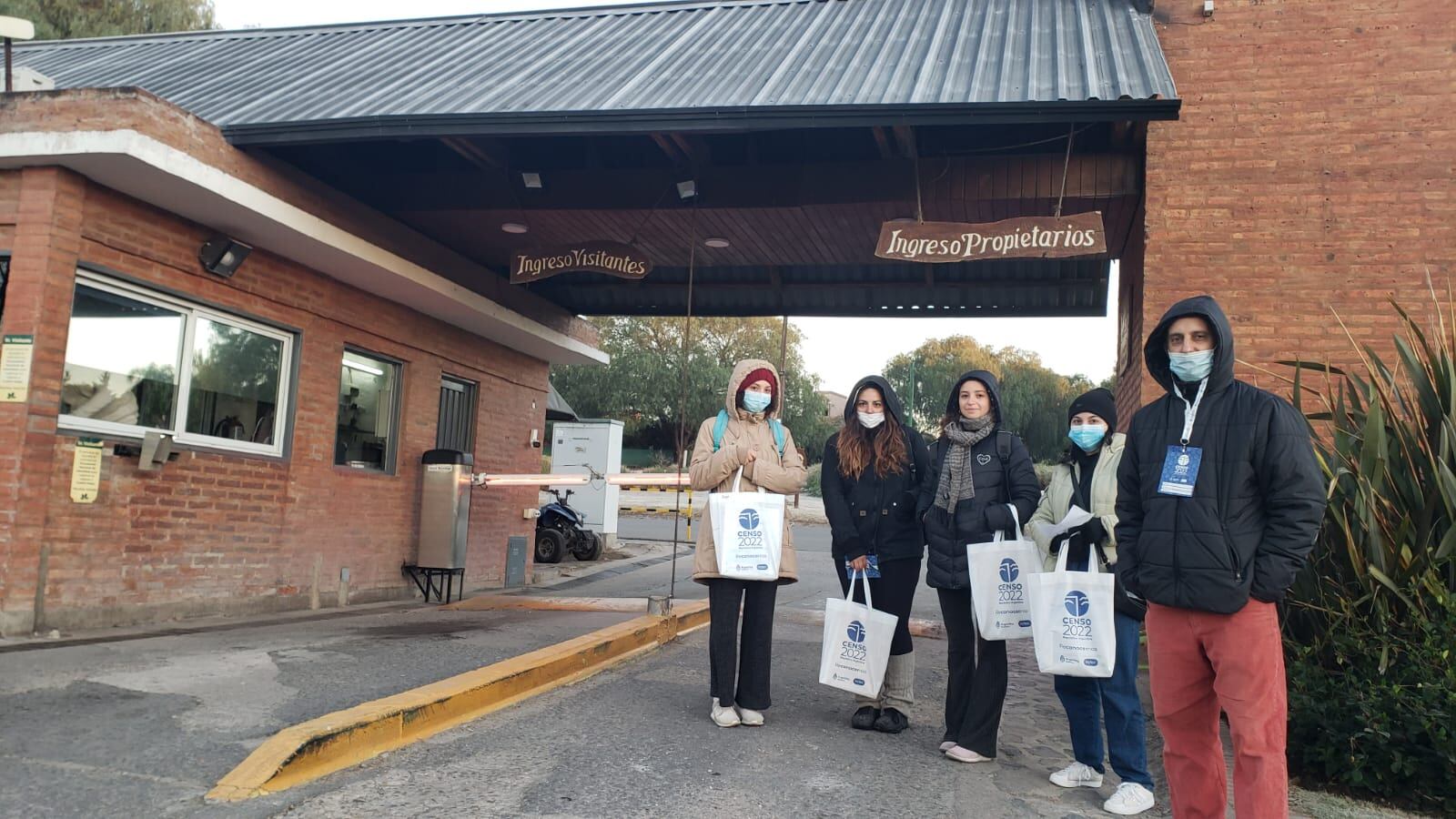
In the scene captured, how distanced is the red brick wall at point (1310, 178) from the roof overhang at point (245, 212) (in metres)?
6.83

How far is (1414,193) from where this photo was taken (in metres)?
7.75

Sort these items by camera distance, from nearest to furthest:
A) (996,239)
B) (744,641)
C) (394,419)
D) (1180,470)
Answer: (1180,470)
(744,641)
(996,239)
(394,419)

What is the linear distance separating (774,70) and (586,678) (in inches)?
202

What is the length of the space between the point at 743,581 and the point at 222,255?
5661 millimetres

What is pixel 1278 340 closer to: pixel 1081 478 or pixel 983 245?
pixel 983 245

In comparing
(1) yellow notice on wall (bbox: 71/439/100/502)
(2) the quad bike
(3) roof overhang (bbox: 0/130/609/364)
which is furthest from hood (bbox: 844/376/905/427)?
(2) the quad bike

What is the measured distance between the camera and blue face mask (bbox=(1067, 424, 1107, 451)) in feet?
15.1

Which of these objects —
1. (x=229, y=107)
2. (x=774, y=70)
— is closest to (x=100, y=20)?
(x=229, y=107)

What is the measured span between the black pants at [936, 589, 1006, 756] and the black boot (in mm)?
424

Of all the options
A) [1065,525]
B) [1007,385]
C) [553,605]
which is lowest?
[553,605]

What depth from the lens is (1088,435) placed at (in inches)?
181

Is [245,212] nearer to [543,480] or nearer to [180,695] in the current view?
[180,695]

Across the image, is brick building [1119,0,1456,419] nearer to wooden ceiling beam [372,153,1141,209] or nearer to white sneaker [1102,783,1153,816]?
wooden ceiling beam [372,153,1141,209]

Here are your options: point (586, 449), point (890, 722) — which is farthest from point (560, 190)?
point (586, 449)
